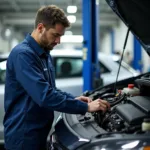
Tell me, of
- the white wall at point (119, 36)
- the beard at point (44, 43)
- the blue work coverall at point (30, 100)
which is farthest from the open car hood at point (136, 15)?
the white wall at point (119, 36)

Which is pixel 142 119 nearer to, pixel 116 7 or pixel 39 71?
pixel 39 71

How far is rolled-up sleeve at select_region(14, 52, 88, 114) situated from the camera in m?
2.02

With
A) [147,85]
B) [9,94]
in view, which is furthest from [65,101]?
[147,85]

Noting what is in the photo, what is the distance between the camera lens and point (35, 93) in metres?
2.03

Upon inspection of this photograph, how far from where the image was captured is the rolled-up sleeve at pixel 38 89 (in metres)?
2.02

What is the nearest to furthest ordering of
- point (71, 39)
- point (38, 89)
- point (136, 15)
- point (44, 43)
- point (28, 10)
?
1. point (38, 89)
2. point (44, 43)
3. point (136, 15)
4. point (28, 10)
5. point (71, 39)

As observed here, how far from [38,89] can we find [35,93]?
4cm

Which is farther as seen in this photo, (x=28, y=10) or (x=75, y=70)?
(x=28, y=10)

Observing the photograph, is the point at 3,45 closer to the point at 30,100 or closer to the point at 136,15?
the point at 136,15

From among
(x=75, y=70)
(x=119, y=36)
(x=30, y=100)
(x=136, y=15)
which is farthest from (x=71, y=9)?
(x=30, y=100)

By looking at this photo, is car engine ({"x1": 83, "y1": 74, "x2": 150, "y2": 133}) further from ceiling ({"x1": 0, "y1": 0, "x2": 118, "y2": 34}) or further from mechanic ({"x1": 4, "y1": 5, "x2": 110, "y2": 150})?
ceiling ({"x1": 0, "y1": 0, "x2": 118, "y2": 34})

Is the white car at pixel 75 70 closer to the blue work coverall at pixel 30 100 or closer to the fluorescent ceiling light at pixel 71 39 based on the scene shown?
the blue work coverall at pixel 30 100

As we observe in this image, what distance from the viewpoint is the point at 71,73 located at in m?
4.86

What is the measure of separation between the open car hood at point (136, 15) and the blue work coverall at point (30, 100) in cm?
75
